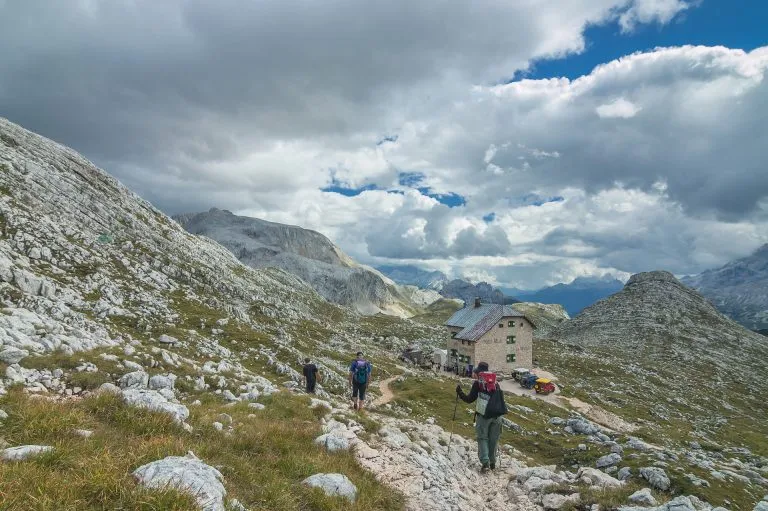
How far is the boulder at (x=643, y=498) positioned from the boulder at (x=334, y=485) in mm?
8834

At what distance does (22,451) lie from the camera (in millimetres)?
7008

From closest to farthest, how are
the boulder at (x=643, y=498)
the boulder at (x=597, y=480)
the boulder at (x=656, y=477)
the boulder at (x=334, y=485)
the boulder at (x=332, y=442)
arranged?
the boulder at (x=334, y=485), the boulder at (x=332, y=442), the boulder at (x=643, y=498), the boulder at (x=597, y=480), the boulder at (x=656, y=477)

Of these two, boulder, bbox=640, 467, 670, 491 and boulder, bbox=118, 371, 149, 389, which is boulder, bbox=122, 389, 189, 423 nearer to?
boulder, bbox=118, 371, 149, 389

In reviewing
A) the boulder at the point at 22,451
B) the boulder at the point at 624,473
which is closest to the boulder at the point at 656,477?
the boulder at the point at 624,473

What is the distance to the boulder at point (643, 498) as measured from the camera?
476 inches

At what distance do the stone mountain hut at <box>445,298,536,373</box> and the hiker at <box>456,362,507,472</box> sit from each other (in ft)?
142

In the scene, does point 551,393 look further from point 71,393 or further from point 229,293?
point 71,393

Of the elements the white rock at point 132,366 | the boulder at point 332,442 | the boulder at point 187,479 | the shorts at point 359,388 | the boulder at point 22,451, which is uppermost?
the boulder at point 22,451

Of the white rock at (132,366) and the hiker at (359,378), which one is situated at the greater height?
the white rock at (132,366)

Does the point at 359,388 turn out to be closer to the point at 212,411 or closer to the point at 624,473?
the point at 212,411

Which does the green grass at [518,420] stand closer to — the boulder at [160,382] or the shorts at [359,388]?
the shorts at [359,388]

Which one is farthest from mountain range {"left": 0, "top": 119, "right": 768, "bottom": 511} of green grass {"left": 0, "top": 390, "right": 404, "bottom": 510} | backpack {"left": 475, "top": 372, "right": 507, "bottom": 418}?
backpack {"left": 475, "top": 372, "right": 507, "bottom": 418}

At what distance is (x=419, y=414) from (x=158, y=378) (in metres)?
16.8

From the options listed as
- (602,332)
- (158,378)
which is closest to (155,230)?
(158,378)
